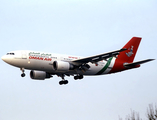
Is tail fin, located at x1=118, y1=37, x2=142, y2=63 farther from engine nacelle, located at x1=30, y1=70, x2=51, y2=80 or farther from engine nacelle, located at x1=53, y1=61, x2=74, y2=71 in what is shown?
engine nacelle, located at x1=30, y1=70, x2=51, y2=80

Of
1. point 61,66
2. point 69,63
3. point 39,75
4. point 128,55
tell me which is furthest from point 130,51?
point 39,75

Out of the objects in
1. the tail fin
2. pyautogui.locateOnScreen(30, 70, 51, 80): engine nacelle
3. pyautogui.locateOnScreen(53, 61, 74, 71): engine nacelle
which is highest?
the tail fin

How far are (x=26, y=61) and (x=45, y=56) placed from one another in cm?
317

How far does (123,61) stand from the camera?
2507 inches

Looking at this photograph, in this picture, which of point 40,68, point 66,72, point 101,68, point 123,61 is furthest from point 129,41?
point 40,68

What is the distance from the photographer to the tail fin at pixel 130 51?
6406cm

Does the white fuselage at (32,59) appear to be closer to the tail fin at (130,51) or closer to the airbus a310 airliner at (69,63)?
the airbus a310 airliner at (69,63)

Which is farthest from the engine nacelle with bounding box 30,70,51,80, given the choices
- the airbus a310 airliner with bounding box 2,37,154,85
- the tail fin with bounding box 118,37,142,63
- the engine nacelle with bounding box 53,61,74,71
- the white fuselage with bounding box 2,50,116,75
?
the tail fin with bounding box 118,37,142,63

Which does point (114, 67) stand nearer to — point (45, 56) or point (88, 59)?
point (88, 59)

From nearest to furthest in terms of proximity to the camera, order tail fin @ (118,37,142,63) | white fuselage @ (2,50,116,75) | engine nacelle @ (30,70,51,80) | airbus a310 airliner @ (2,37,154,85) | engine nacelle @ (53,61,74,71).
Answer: white fuselage @ (2,50,116,75), airbus a310 airliner @ (2,37,154,85), engine nacelle @ (53,61,74,71), engine nacelle @ (30,70,51,80), tail fin @ (118,37,142,63)

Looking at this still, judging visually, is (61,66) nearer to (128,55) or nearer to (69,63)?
(69,63)

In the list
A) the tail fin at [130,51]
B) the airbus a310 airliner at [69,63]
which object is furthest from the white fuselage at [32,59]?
the tail fin at [130,51]

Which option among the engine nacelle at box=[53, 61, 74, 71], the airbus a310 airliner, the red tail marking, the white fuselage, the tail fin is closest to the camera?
the white fuselage

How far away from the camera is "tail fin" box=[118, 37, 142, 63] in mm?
64062
